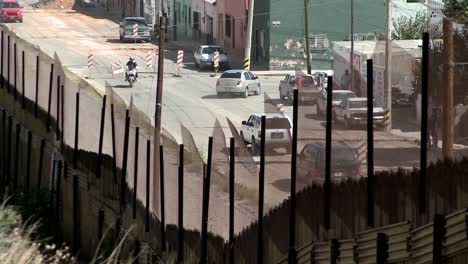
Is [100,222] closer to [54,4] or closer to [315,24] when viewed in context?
[315,24]

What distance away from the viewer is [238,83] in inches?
1829

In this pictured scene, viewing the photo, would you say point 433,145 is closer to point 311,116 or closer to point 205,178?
point 311,116

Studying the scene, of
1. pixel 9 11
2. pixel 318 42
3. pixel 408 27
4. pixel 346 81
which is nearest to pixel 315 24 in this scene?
pixel 318 42

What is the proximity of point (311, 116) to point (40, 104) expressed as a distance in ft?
38.5

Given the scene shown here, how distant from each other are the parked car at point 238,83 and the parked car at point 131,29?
20.4 meters

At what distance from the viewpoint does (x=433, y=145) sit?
894 centimetres

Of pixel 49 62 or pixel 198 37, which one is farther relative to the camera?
pixel 198 37

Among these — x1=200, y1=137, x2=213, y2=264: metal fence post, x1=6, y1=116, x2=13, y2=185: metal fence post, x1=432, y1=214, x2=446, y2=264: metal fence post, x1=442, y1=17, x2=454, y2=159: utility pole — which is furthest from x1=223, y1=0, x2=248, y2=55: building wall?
x1=432, y1=214, x2=446, y2=264: metal fence post

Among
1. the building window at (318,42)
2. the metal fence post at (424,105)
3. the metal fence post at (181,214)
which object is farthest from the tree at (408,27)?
the metal fence post at (424,105)

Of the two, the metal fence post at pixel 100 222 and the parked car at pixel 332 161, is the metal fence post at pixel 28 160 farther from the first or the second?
the parked car at pixel 332 161

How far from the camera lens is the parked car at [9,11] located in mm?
74812

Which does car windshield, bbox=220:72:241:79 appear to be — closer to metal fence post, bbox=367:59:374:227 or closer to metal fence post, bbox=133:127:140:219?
metal fence post, bbox=133:127:140:219

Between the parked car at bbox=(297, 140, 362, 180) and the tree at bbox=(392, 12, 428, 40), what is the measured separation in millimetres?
42431

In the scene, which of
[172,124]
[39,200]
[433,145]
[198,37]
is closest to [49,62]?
[39,200]
